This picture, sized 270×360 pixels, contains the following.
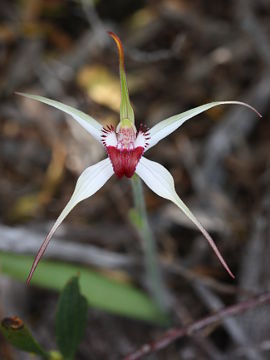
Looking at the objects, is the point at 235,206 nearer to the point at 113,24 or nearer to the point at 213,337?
the point at 213,337

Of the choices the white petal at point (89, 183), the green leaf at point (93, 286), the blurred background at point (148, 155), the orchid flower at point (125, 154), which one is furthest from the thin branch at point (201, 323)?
the white petal at point (89, 183)

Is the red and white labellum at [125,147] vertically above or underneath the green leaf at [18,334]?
above

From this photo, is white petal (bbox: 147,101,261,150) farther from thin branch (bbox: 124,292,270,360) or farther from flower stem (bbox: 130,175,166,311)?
thin branch (bbox: 124,292,270,360)

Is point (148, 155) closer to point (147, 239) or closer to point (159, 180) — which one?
point (147, 239)

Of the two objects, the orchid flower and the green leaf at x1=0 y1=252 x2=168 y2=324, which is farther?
the green leaf at x1=0 y1=252 x2=168 y2=324

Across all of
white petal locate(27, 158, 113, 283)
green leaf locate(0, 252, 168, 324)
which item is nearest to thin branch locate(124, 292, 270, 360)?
green leaf locate(0, 252, 168, 324)

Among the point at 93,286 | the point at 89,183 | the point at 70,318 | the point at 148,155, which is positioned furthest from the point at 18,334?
the point at 148,155

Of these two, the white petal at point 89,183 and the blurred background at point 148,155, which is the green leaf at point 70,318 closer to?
the white petal at point 89,183
